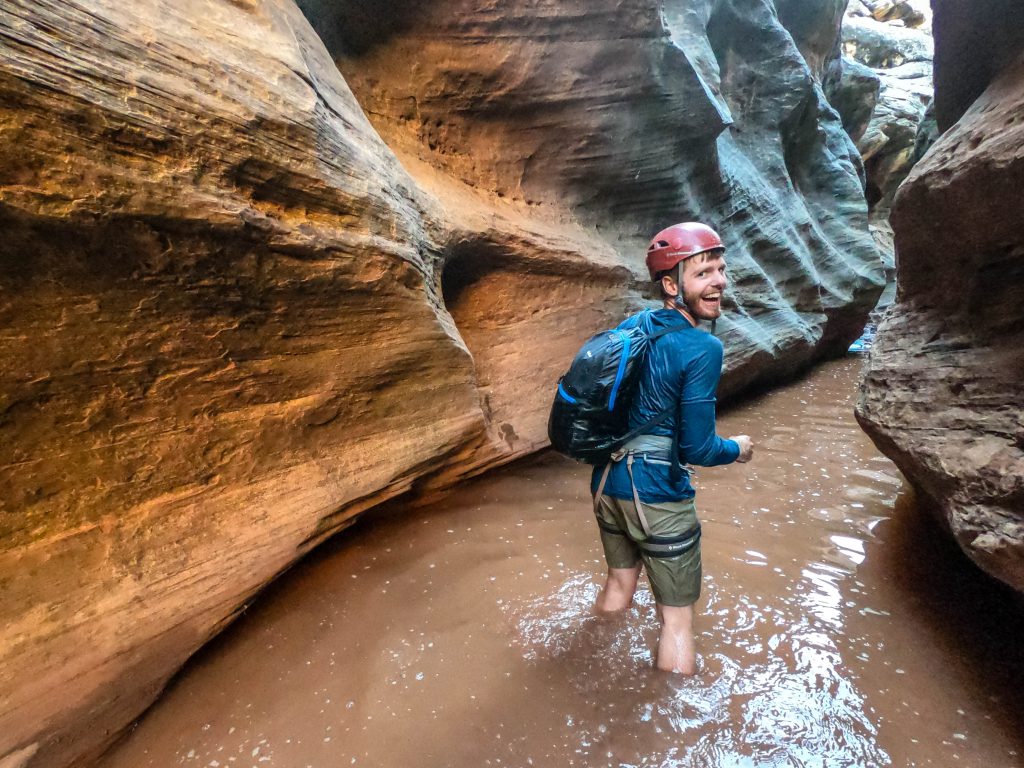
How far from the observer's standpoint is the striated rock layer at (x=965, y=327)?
2160 mm

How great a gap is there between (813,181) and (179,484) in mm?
11629

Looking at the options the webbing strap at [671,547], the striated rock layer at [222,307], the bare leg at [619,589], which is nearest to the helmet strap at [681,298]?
the webbing strap at [671,547]

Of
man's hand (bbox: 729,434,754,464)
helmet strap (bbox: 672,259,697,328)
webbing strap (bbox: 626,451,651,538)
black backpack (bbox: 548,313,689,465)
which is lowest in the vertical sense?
webbing strap (bbox: 626,451,651,538)

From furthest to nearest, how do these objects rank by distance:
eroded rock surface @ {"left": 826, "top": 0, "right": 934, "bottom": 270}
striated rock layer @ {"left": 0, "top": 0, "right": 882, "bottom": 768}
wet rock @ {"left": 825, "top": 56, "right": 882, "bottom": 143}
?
eroded rock surface @ {"left": 826, "top": 0, "right": 934, "bottom": 270}
wet rock @ {"left": 825, "top": 56, "right": 882, "bottom": 143}
striated rock layer @ {"left": 0, "top": 0, "right": 882, "bottom": 768}

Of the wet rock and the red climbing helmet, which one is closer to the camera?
the red climbing helmet

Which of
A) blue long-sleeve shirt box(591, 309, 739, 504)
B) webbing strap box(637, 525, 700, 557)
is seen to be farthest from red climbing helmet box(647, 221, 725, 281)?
webbing strap box(637, 525, 700, 557)

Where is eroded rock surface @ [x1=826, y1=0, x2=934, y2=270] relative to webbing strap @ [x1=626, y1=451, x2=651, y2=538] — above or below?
above

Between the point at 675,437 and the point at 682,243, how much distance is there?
0.85m

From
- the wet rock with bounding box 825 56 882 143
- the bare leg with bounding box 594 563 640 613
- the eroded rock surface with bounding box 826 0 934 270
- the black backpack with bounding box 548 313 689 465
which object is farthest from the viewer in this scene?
the eroded rock surface with bounding box 826 0 934 270

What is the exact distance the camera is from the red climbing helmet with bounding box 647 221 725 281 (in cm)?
215

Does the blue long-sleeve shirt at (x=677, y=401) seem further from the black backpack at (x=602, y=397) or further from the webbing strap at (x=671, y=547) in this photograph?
the webbing strap at (x=671, y=547)

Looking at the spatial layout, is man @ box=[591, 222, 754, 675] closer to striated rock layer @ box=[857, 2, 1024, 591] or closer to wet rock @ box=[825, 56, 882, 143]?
striated rock layer @ box=[857, 2, 1024, 591]

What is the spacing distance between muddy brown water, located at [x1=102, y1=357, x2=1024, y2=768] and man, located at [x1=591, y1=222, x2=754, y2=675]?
0.37 metres

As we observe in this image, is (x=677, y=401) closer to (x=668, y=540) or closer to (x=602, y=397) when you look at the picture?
(x=602, y=397)
